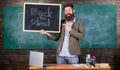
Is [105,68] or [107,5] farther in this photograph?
[107,5]

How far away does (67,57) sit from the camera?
3.77 m

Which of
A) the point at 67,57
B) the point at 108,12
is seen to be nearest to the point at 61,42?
the point at 67,57

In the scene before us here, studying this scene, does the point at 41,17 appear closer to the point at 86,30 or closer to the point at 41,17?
the point at 41,17

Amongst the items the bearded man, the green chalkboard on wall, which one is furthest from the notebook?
the green chalkboard on wall

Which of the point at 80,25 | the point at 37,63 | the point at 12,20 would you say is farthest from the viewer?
the point at 12,20

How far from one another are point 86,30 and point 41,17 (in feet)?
4.63

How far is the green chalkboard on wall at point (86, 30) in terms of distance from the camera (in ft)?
16.5

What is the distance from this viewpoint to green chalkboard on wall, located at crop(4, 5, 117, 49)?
503 centimetres

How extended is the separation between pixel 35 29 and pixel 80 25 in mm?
700

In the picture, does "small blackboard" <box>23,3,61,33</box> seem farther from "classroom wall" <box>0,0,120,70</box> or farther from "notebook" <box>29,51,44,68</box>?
"classroom wall" <box>0,0,120,70</box>

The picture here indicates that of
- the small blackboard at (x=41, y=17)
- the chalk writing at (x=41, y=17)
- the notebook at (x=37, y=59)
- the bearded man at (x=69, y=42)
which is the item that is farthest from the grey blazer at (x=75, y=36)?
the notebook at (x=37, y=59)

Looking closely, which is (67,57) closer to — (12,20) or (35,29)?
(35,29)

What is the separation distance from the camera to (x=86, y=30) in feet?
16.7

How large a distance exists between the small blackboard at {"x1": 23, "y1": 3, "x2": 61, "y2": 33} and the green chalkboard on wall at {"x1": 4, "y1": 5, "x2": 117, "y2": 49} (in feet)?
3.73
